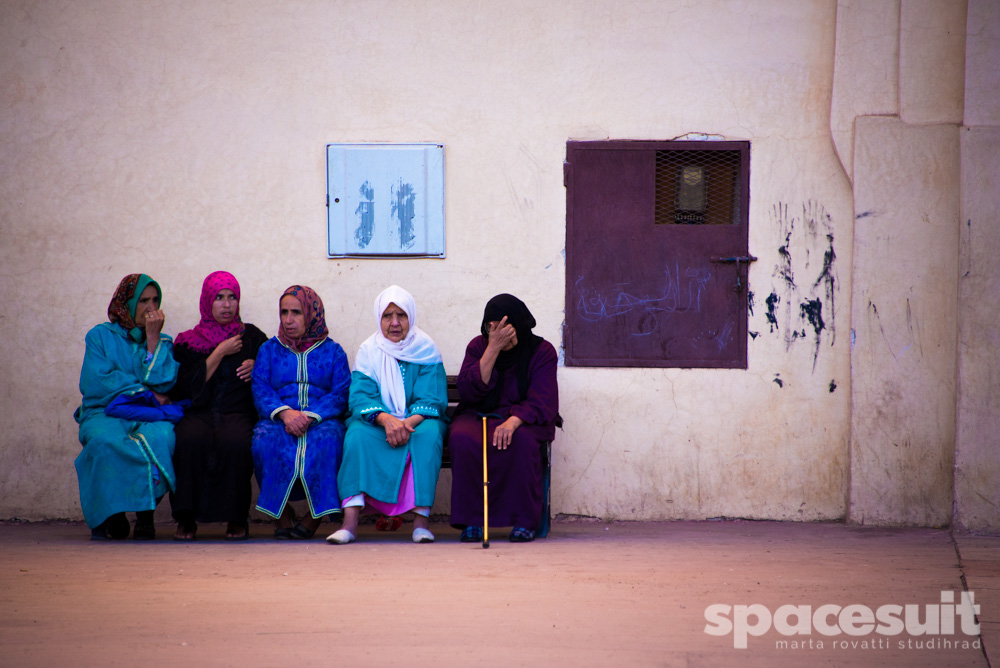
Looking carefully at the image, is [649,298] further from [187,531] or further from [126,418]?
[126,418]

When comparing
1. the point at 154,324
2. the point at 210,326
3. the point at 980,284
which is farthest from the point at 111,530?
the point at 980,284

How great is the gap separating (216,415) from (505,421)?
1.72 meters

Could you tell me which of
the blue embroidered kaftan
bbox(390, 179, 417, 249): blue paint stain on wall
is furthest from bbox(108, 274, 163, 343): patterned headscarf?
bbox(390, 179, 417, 249): blue paint stain on wall

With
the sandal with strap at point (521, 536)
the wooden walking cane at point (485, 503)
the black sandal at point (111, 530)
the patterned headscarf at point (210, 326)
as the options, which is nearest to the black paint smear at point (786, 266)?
the wooden walking cane at point (485, 503)

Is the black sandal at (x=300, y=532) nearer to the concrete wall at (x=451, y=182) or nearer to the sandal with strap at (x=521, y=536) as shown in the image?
the concrete wall at (x=451, y=182)

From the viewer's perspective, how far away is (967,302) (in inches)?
216

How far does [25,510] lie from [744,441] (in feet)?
15.2

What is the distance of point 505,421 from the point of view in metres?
5.34

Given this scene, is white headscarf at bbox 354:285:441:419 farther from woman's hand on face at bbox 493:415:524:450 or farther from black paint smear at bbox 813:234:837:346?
black paint smear at bbox 813:234:837:346

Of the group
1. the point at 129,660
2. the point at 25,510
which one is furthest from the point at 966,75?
the point at 25,510

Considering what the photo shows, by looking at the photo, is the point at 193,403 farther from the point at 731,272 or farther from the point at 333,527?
the point at 731,272

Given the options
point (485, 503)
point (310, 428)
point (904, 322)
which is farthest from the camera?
point (904, 322)

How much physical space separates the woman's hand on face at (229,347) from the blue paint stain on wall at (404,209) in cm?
119

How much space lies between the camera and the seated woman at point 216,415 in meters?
5.31
